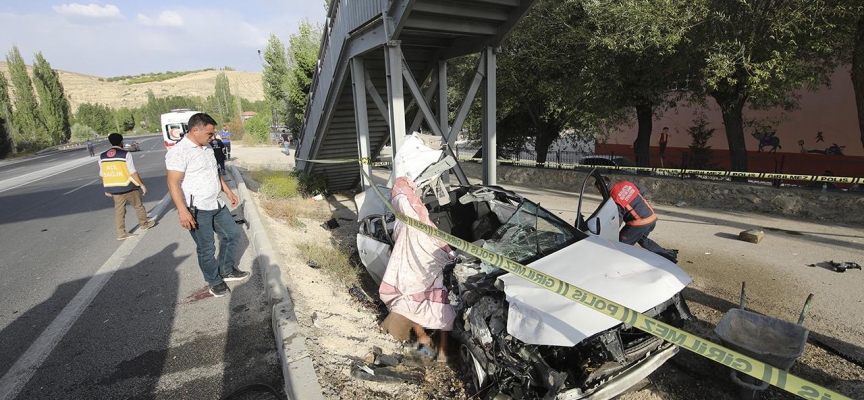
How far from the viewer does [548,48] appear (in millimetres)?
11195

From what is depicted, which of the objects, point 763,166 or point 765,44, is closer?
point 765,44

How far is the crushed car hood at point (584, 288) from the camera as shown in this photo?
2357 millimetres

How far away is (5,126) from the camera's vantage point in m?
33.2

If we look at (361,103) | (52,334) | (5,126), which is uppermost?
(5,126)

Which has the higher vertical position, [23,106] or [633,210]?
[23,106]

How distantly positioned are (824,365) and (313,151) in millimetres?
9180

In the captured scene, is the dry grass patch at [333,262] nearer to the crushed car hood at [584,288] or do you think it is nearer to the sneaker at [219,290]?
the sneaker at [219,290]

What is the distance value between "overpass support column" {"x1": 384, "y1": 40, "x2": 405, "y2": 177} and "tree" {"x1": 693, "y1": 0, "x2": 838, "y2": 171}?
20.0ft

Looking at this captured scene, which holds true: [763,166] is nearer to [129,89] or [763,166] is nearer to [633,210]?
[633,210]

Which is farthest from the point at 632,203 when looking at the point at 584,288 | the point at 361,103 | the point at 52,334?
the point at 52,334

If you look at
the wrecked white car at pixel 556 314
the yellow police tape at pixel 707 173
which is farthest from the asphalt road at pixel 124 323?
the yellow police tape at pixel 707 173

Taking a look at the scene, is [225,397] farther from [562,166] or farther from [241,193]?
[562,166]

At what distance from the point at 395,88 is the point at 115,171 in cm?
455

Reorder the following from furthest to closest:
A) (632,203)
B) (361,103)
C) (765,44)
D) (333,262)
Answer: (765,44), (361,103), (333,262), (632,203)
